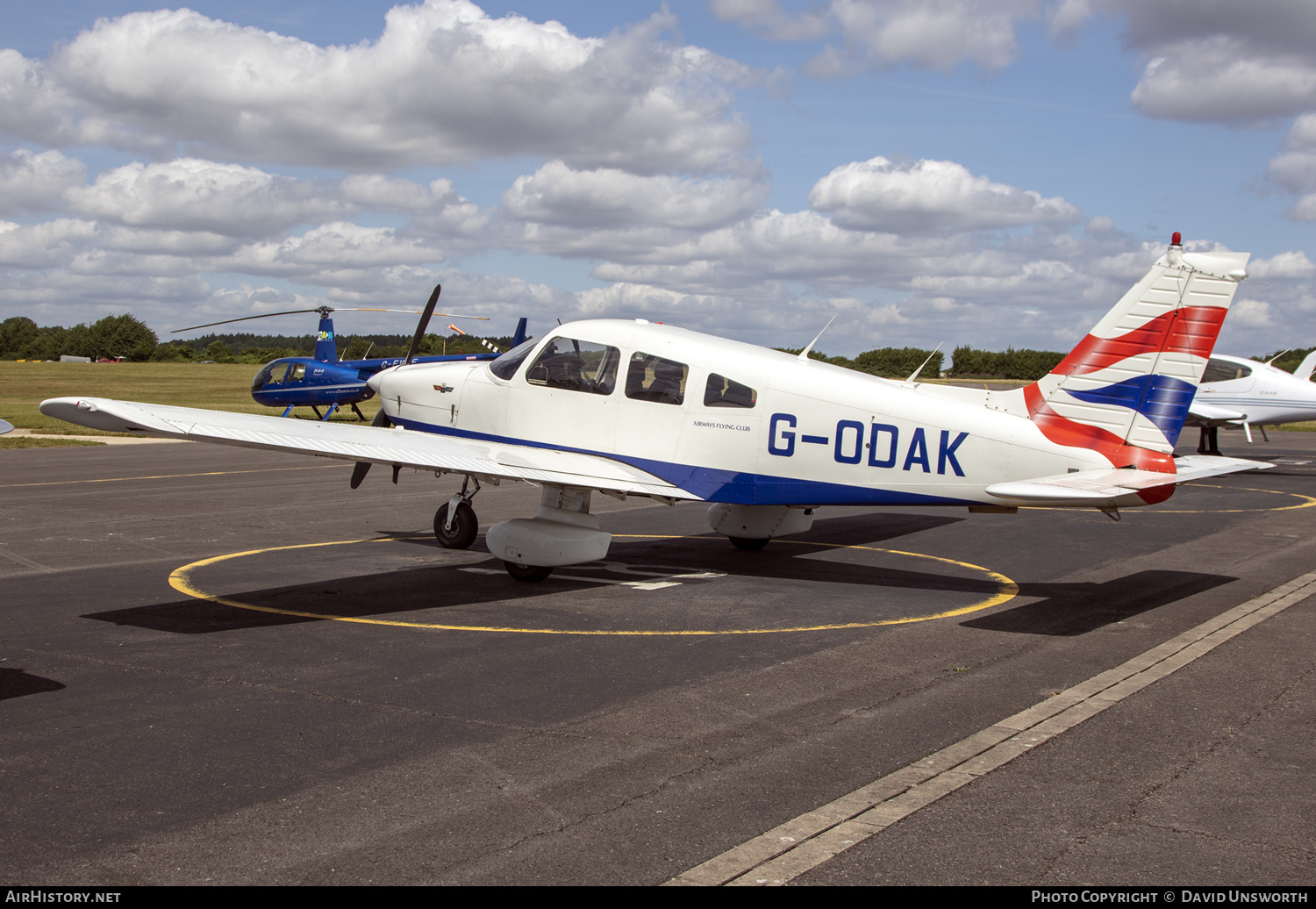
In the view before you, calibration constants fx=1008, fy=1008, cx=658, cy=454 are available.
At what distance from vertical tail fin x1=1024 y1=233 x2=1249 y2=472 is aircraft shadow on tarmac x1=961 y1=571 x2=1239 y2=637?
57.4 inches

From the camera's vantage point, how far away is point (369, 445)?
34.0 ft

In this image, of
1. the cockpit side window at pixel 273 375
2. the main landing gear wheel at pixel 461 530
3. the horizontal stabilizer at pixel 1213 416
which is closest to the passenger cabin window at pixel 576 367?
the main landing gear wheel at pixel 461 530

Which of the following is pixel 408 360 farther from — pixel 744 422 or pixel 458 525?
pixel 744 422

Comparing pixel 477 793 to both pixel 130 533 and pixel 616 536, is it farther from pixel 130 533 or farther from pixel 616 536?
pixel 130 533

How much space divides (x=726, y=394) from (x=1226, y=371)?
77.9ft

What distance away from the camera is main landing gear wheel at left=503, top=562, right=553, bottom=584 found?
11141mm

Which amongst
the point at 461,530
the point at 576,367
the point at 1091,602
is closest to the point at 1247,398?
the point at 1091,602

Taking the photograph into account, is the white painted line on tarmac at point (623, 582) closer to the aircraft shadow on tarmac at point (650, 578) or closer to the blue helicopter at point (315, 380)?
the aircraft shadow on tarmac at point (650, 578)

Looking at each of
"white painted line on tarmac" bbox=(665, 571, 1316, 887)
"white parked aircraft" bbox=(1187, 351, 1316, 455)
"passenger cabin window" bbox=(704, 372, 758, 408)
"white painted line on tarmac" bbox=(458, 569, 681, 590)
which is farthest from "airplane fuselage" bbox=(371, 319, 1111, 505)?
"white parked aircraft" bbox=(1187, 351, 1316, 455)

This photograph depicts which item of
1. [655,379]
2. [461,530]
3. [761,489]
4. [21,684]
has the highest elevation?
[655,379]

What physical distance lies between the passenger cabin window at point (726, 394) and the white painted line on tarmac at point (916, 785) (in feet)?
15.6

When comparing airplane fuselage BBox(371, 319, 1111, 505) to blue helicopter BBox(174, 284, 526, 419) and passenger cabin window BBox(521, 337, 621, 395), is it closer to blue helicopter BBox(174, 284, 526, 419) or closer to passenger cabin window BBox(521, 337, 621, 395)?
passenger cabin window BBox(521, 337, 621, 395)

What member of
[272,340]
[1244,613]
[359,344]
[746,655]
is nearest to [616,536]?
[746,655]
